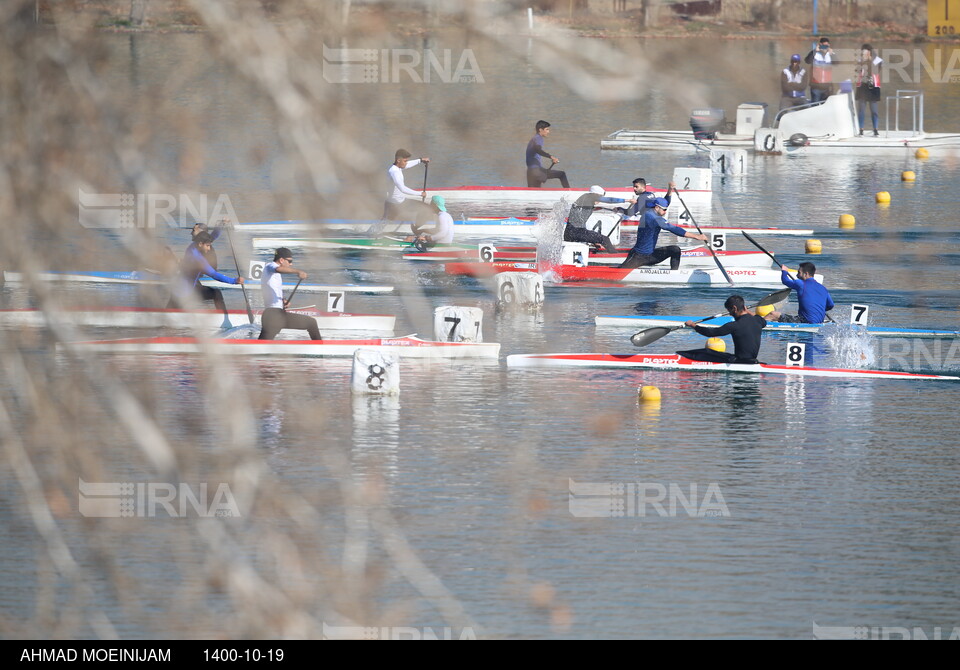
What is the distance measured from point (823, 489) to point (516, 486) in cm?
305

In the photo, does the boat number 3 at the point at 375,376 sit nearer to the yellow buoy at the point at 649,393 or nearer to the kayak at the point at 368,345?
the kayak at the point at 368,345

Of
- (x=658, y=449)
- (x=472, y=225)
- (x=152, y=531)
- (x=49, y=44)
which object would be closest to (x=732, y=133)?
(x=472, y=225)

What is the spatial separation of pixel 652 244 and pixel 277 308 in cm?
814

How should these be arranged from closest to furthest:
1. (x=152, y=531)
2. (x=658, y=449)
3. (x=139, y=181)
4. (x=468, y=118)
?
(x=468, y=118) → (x=139, y=181) → (x=152, y=531) → (x=658, y=449)

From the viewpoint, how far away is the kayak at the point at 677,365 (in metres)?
18.3

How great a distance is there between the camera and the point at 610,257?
2545 cm

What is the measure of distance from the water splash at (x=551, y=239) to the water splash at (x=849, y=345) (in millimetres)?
5852

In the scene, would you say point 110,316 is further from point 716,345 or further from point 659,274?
point 659,274

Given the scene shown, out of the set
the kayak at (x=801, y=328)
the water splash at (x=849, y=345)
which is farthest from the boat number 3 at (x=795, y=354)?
the kayak at (x=801, y=328)

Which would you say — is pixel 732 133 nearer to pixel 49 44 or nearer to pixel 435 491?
pixel 435 491

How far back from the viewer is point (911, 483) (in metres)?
14.4

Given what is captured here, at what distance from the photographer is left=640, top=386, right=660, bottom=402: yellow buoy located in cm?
1702

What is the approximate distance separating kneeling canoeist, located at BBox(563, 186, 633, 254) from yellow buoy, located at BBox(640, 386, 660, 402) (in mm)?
8786

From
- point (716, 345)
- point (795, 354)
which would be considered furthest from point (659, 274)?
point (795, 354)
